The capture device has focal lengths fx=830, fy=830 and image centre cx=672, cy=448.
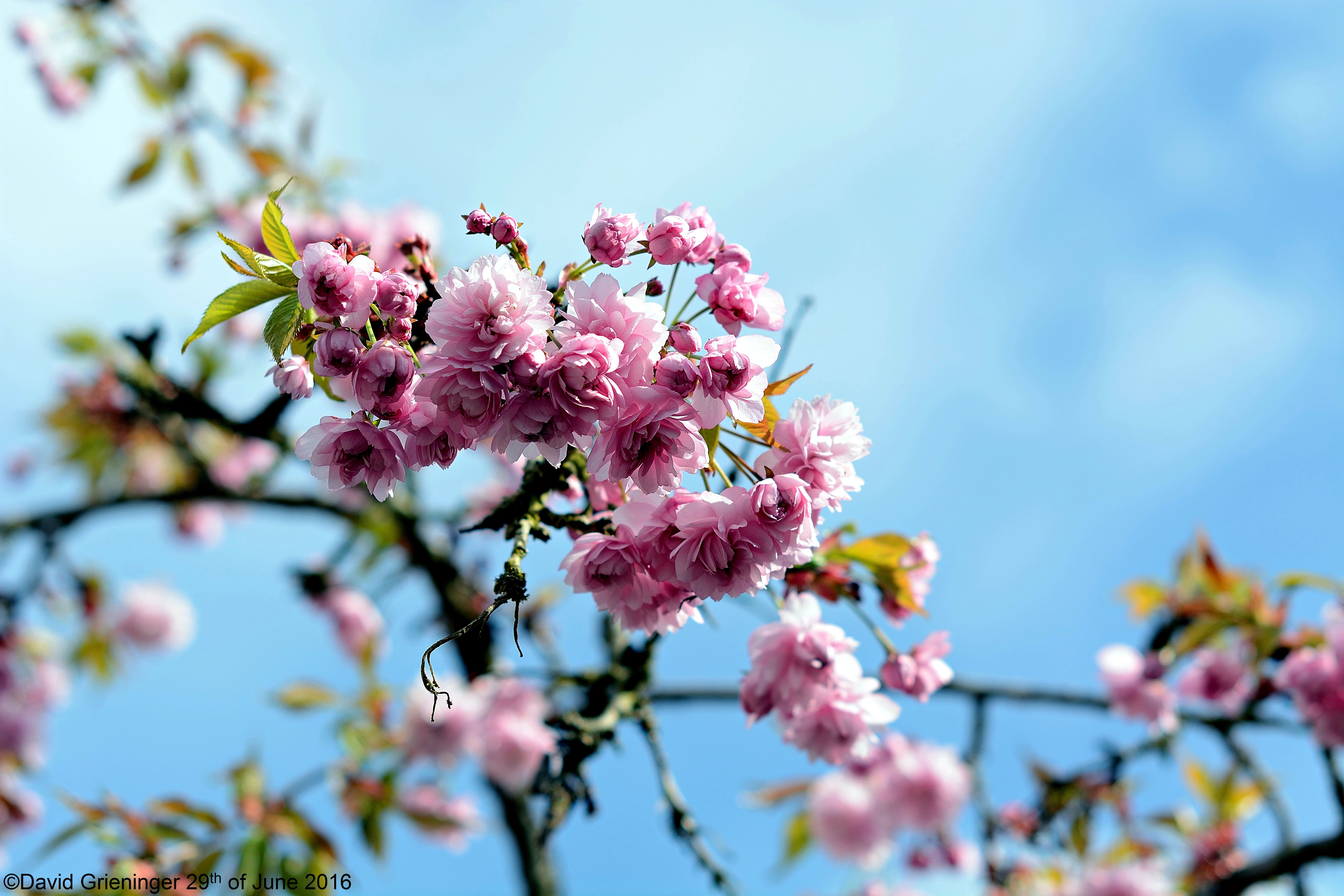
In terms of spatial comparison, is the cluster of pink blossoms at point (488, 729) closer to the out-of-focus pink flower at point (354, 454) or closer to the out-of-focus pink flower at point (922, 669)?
the out-of-focus pink flower at point (922, 669)

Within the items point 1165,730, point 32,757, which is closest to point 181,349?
point 1165,730

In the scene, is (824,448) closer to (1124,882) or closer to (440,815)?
(440,815)

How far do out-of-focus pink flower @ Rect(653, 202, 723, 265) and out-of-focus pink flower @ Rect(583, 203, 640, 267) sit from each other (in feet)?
0.18

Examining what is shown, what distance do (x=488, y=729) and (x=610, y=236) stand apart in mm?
3103

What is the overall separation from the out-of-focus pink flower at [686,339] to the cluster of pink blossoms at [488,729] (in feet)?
8.63

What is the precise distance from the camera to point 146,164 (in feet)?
12.1

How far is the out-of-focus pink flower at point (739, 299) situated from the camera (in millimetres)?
1011

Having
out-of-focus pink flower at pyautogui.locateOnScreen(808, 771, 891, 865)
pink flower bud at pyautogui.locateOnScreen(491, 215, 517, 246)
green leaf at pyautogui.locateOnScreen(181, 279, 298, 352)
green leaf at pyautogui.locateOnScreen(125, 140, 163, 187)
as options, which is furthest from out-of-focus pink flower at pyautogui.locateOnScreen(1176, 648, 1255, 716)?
green leaf at pyautogui.locateOnScreen(125, 140, 163, 187)

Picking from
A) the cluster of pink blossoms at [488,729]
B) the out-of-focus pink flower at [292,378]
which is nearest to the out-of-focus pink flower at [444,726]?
the cluster of pink blossoms at [488,729]

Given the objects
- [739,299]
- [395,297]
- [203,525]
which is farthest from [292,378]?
[203,525]

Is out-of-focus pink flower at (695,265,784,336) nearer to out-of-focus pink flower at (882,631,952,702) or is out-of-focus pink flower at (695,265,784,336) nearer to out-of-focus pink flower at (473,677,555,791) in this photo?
out-of-focus pink flower at (882,631,952,702)

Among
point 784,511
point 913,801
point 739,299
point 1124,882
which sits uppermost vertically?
point 913,801

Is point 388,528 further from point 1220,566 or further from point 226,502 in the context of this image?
point 1220,566

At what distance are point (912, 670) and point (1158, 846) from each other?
3277 millimetres
